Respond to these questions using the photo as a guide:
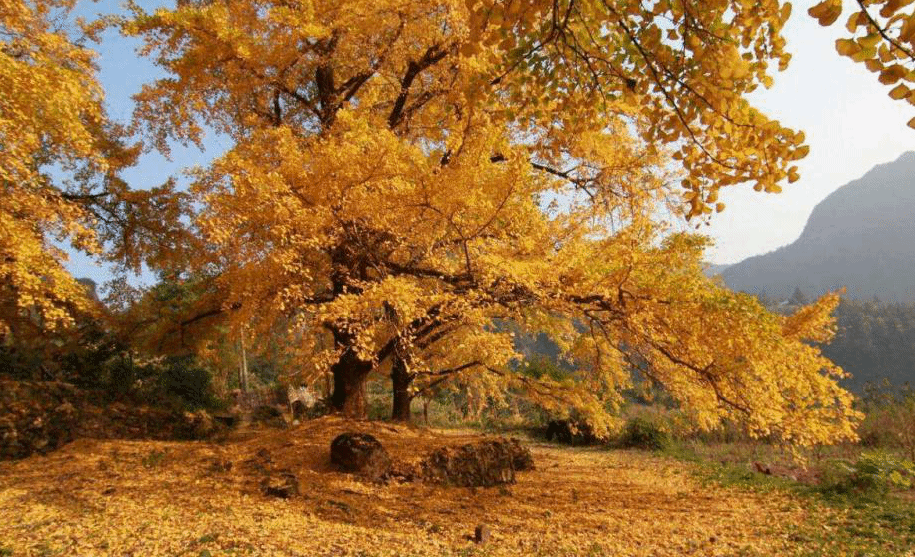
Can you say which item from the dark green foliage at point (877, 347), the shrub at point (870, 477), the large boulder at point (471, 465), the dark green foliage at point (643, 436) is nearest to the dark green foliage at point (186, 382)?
the large boulder at point (471, 465)

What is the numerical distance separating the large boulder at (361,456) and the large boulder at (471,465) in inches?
21.8

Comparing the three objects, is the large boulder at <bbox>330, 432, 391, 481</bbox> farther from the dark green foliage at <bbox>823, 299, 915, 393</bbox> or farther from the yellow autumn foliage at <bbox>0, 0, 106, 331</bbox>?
the dark green foliage at <bbox>823, 299, 915, 393</bbox>

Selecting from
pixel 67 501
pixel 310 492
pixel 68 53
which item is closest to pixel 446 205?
pixel 310 492

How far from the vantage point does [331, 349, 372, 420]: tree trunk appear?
7.82 meters

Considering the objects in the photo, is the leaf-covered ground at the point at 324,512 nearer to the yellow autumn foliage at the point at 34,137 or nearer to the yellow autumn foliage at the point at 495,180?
the yellow autumn foliage at the point at 495,180

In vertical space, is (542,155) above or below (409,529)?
above

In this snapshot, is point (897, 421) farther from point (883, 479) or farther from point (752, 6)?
point (752, 6)

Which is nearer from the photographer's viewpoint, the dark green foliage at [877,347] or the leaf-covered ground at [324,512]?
the leaf-covered ground at [324,512]

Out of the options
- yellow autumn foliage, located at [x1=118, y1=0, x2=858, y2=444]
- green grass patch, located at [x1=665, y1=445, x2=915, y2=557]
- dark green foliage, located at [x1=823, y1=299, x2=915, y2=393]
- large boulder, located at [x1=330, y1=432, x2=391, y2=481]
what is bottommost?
dark green foliage, located at [x1=823, y1=299, x2=915, y2=393]

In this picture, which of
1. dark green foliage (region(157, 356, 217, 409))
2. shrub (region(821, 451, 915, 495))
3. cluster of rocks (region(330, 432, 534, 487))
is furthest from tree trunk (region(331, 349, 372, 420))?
dark green foliage (region(157, 356, 217, 409))

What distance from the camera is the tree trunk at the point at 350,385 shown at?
7.82 m

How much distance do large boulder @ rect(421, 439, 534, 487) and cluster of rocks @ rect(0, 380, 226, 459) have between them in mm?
4841

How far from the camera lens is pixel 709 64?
1.67 meters

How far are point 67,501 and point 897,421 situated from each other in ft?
41.8
